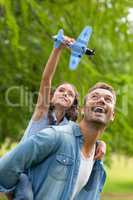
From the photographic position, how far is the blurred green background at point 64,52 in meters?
7.69

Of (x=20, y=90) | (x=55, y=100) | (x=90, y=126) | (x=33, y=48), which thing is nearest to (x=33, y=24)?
(x=33, y=48)

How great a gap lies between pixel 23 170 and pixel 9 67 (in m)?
5.63

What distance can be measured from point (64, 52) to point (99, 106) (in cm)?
460

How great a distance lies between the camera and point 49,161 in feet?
9.75

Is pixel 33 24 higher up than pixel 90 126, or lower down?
higher up

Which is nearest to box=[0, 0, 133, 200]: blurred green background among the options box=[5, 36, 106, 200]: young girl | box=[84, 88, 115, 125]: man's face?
box=[5, 36, 106, 200]: young girl

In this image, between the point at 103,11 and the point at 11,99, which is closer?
the point at 103,11

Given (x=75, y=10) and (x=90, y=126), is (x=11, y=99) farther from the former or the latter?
(x=90, y=126)

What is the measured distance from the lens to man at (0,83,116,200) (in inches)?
115

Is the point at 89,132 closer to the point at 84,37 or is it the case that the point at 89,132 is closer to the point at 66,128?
the point at 66,128

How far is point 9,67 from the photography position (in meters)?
8.52

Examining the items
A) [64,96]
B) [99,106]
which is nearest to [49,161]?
[99,106]

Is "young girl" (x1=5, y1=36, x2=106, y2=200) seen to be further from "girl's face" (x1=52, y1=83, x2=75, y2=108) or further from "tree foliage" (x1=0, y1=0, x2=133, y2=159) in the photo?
"tree foliage" (x1=0, y1=0, x2=133, y2=159)

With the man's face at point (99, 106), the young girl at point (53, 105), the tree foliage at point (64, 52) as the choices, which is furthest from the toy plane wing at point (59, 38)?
the tree foliage at point (64, 52)
